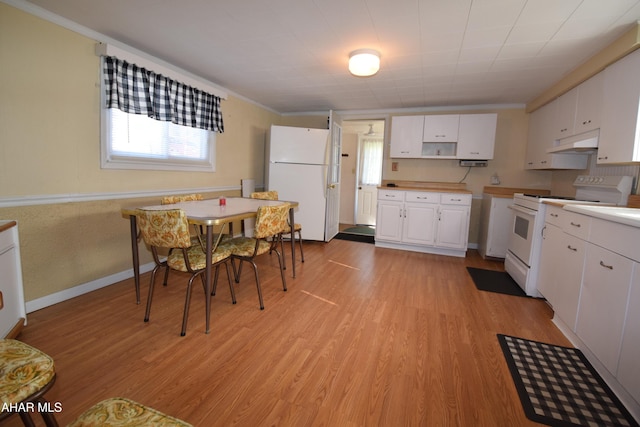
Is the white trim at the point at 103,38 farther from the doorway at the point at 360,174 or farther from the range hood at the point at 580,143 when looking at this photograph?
the range hood at the point at 580,143

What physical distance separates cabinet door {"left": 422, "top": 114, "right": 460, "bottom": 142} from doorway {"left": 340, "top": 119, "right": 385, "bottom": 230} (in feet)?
6.04

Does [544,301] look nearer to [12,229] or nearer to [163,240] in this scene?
[163,240]

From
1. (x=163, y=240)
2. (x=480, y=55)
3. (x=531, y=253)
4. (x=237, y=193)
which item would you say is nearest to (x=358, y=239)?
(x=237, y=193)

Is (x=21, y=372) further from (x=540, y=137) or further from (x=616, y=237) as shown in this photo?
(x=540, y=137)

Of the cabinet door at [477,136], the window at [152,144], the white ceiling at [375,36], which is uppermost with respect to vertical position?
the white ceiling at [375,36]

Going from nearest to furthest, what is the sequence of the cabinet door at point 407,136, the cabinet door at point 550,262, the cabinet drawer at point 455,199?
the cabinet door at point 550,262, the cabinet drawer at point 455,199, the cabinet door at point 407,136

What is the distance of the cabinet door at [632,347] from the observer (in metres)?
1.34

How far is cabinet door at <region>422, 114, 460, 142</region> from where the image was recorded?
4.21m

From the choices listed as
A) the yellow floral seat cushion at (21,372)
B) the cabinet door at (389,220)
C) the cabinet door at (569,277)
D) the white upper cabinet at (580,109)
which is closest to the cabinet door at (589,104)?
the white upper cabinet at (580,109)

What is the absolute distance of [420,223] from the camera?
4.17 metres

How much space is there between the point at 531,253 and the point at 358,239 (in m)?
2.54

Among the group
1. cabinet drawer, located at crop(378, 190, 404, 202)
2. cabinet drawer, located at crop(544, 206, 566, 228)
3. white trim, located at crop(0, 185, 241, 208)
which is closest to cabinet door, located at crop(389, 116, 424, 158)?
cabinet drawer, located at crop(378, 190, 404, 202)

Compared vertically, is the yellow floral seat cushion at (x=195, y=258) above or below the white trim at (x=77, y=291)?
above

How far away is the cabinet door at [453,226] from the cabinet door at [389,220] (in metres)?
0.54
